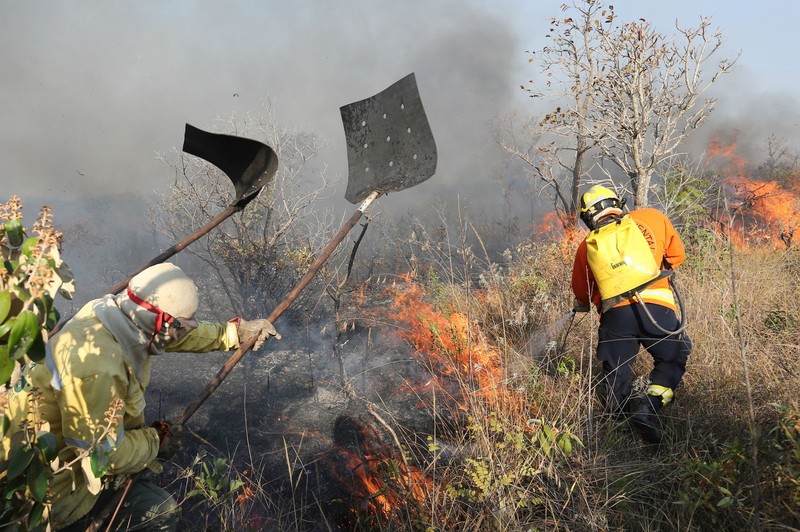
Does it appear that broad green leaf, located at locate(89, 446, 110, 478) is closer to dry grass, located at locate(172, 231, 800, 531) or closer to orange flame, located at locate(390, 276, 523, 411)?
dry grass, located at locate(172, 231, 800, 531)

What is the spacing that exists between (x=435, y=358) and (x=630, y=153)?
358 centimetres

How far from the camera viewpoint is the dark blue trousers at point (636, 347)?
333cm

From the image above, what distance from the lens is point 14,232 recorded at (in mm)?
1119

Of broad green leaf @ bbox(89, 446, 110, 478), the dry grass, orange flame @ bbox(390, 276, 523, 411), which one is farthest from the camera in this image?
orange flame @ bbox(390, 276, 523, 411)

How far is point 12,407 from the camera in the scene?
177 centimetres

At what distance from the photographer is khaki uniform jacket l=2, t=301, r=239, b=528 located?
1.77 metres

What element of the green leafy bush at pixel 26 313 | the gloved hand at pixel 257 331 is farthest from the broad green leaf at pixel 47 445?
the gloved hand at pixel 257 331

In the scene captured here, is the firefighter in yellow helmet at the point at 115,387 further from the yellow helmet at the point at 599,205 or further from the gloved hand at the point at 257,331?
the yellow helmet at the point at 599,205

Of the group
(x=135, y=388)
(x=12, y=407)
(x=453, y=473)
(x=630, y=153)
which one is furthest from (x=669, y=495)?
(x=630, y=153)

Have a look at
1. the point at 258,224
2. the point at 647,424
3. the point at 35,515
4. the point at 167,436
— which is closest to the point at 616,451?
the point at 647,424

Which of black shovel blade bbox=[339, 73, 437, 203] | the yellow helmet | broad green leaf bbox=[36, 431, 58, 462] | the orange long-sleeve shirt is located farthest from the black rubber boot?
broad green leaf bbox=[36, 431, 58, 462]

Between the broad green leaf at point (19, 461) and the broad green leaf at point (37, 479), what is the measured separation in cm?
3

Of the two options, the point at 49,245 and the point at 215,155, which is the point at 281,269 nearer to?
the point at 215,155

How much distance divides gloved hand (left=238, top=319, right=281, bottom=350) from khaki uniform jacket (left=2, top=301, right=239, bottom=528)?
0.56 metres
